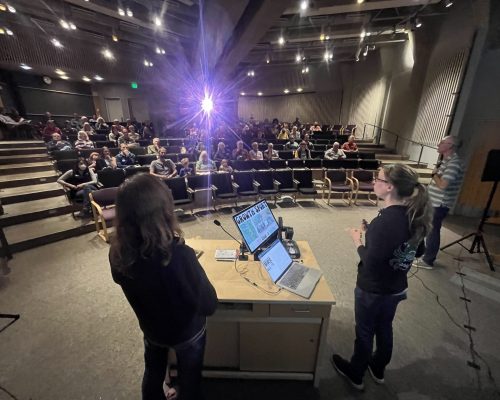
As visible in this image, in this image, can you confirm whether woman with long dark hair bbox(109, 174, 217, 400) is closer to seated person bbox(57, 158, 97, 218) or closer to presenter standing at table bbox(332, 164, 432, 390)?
presenter standing at table bbox(332, 164, 432, 390)

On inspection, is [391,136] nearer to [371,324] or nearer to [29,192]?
[371,324]

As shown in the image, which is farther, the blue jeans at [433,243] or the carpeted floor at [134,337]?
the blue jeans at [433,243]

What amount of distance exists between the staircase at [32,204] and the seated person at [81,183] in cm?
34

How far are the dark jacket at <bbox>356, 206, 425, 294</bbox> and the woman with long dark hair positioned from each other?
93cm

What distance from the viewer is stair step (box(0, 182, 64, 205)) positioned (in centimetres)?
484

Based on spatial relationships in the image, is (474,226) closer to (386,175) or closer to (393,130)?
(386,175)

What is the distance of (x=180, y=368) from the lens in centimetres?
122

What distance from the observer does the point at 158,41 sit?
9672mm

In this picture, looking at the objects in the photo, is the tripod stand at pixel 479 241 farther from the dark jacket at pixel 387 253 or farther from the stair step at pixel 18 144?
the stair step at pixel 18 144

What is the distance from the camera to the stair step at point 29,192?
15.9ft

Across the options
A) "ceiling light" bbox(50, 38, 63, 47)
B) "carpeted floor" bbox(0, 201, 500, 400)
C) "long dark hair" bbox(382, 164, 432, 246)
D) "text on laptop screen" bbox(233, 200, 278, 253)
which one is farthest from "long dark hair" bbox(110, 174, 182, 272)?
"ceiling light" bbox(50, 38, 63, 47)

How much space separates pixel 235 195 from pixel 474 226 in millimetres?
4969

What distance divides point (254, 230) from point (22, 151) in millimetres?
8843

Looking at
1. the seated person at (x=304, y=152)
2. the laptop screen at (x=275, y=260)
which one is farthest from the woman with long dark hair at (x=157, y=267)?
the seated person at (x=304, y=152)
